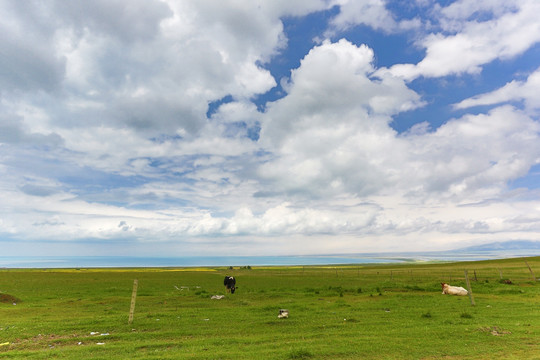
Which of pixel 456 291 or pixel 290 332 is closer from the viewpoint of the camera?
pixel 290 332

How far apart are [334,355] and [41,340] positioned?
14.4 m

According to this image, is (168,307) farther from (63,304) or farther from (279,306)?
(63,304)

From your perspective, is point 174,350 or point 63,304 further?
point 63,304

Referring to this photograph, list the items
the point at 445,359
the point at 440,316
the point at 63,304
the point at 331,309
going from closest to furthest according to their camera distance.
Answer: the point at 445,359 → the point at 440,316 → the point at 331,309 → the point at 63,304

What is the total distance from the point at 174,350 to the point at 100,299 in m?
24.0

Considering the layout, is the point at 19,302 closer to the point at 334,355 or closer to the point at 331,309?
the point at 331,309

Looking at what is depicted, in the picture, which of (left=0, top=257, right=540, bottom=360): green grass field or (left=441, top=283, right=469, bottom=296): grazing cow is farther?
(left=441, top=283, right=469, bottom=296): grazing cow

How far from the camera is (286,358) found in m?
11.4

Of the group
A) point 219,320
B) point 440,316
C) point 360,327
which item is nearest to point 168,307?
point 219,320

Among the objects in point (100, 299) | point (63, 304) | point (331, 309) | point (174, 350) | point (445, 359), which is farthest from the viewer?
point (100, 299)

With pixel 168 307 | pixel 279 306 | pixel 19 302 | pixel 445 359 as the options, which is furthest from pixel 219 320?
pixel 19 302

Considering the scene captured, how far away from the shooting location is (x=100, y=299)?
31906 mm

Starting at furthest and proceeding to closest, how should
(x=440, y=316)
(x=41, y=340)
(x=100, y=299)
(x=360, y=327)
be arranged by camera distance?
(x=100, y=299) → (x=440, y=316) → (x=360, y=327) → (x=41, y=340)

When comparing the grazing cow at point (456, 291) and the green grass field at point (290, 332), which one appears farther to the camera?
the grazing cow at point (456, 291)
